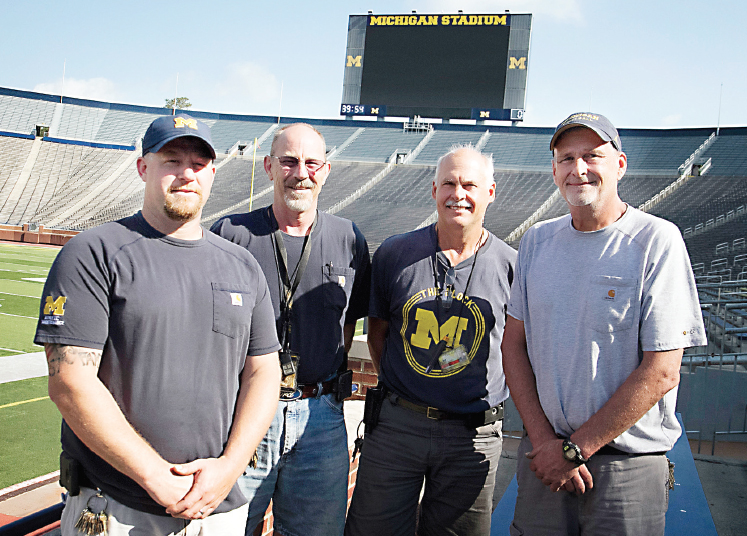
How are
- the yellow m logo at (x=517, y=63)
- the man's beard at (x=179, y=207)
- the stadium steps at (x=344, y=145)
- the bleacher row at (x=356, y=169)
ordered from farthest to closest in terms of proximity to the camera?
the stadium steps at (x=344, y=145), the bleacher row at (x=356, y=169), the yellow m logo at (x=517, y=63), the man's beard at (x=179, y=207)

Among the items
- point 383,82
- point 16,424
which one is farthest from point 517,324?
point 383,82

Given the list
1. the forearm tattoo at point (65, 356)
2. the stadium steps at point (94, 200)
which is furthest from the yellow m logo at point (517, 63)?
the forearm tattoo at point (65, 356)

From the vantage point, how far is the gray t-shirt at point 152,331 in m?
1.76

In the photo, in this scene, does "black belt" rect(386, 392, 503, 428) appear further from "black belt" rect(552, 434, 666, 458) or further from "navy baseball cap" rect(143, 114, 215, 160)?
"navy baseball cap" rect(143, 114, 215, 160)

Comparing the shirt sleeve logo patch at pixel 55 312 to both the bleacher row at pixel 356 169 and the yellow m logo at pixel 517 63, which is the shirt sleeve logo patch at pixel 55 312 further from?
the yellow m logo at pixel 517 63

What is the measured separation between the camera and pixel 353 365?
437 cm

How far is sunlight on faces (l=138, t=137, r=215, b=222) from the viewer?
6.50ft

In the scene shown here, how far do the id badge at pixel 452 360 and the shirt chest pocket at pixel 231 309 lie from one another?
950mm

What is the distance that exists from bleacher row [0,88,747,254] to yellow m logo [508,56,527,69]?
5.71m

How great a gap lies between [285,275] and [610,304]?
4.53 ft

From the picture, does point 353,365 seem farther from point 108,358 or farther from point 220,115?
point 220,115

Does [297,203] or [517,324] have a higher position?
[297,203]

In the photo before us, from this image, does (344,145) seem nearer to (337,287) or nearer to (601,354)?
(337,287)

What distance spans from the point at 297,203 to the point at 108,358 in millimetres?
1162
